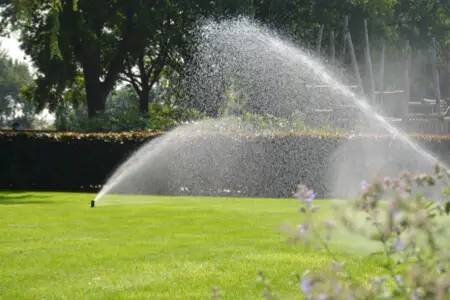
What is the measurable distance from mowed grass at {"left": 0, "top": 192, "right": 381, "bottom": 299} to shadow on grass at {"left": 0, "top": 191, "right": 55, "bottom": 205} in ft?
8.77

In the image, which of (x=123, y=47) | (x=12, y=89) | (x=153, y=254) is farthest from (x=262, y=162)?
(x=12, y=89)

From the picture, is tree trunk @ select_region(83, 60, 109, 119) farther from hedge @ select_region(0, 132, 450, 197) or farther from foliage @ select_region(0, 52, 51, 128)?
foliage @ select_region(0, 52, 51, 128)

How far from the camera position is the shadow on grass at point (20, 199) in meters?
17.4

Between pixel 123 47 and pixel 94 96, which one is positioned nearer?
pixel 94 96

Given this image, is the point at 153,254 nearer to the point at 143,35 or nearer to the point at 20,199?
the point at 20,199

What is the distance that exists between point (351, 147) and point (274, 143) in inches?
77.3

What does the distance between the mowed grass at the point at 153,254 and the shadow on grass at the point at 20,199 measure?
2.67 meters

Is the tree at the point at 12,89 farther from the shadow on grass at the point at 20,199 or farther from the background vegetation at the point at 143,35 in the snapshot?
the shadow on grass at the point at 20,199

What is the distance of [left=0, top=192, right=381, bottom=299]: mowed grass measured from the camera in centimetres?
706

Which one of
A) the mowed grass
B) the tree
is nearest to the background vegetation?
the mowed grass

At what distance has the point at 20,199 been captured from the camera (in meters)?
18.5

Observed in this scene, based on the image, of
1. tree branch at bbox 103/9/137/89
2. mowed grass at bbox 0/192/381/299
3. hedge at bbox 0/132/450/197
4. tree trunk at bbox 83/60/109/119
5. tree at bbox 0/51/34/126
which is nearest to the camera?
mowed grass at bbox 0/192/381/299

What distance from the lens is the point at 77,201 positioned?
693 inches

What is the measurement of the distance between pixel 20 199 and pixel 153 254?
1031 cm
